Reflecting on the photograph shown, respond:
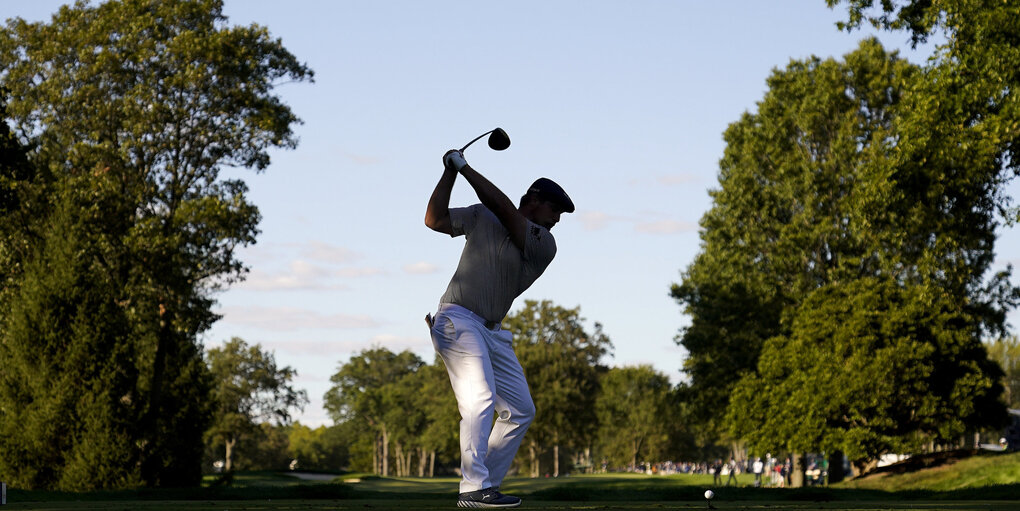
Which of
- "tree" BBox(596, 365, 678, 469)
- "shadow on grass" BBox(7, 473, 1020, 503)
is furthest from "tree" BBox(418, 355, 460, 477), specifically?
"shadow on grass" BBox(7, 473, 1020, 503)

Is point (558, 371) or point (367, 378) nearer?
point (558, 371)

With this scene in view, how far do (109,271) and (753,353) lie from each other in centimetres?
2511

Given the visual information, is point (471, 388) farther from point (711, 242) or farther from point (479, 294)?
point (711, 242)

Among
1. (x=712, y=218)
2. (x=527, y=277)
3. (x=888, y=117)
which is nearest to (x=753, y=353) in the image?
(x=712, y=218)

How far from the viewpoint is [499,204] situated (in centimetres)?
780

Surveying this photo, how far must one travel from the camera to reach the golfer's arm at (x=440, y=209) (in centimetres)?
802

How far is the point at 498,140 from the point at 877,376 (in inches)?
1277

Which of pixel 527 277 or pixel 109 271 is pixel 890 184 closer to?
pixel 527 277

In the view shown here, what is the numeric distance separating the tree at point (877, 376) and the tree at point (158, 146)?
64.4 ft

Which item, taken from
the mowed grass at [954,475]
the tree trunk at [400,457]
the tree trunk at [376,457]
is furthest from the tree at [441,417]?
the mowed grass at [954,475]

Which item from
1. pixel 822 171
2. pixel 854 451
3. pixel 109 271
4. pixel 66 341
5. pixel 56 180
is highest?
pixel 822 171

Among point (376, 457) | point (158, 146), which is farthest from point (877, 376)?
point (376, 457)

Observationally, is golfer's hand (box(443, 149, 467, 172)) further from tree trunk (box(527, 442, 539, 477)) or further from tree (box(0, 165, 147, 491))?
tree trunk (box(527, 442, 539, 477))

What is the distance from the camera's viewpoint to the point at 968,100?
2250 centimetres
